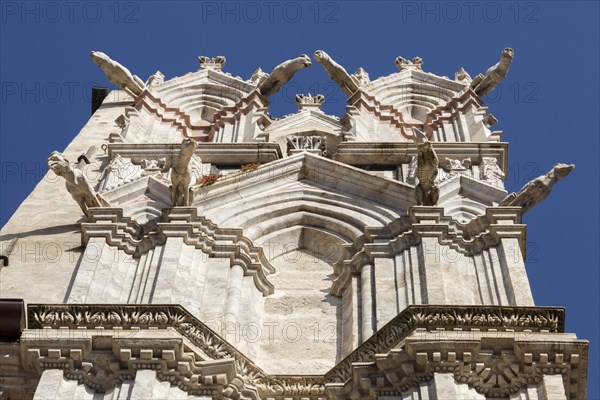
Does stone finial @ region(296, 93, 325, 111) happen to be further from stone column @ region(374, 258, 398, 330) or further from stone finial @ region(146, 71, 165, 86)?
stone column @ region(374, 258, 398, 330)

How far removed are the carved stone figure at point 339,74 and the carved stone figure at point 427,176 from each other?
12070mm

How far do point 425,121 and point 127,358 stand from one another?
1804 cm

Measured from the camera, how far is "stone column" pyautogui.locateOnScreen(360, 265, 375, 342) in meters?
25.2

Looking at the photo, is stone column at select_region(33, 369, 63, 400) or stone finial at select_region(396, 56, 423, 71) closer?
stone column at select_region(33, 369, 63, 400)

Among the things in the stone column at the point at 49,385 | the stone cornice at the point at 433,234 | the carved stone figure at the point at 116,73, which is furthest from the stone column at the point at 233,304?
the carved stone figure at the point at 116,73

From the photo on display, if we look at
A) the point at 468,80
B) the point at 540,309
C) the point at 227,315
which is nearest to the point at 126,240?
the point at 227,315

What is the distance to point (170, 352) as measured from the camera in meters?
22.5

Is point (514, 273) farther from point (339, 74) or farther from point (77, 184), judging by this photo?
point (339, 74)

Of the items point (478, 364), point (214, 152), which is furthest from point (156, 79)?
point (478, 364)

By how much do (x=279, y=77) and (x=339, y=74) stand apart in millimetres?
1550

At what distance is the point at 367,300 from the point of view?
26109 millimetres

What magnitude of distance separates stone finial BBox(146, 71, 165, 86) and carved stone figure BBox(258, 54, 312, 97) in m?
2.62

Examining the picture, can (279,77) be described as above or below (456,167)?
above

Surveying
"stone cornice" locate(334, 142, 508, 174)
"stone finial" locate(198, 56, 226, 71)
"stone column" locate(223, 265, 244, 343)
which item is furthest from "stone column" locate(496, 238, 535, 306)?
"stone finial" locate(198, 56, 226, 71)
